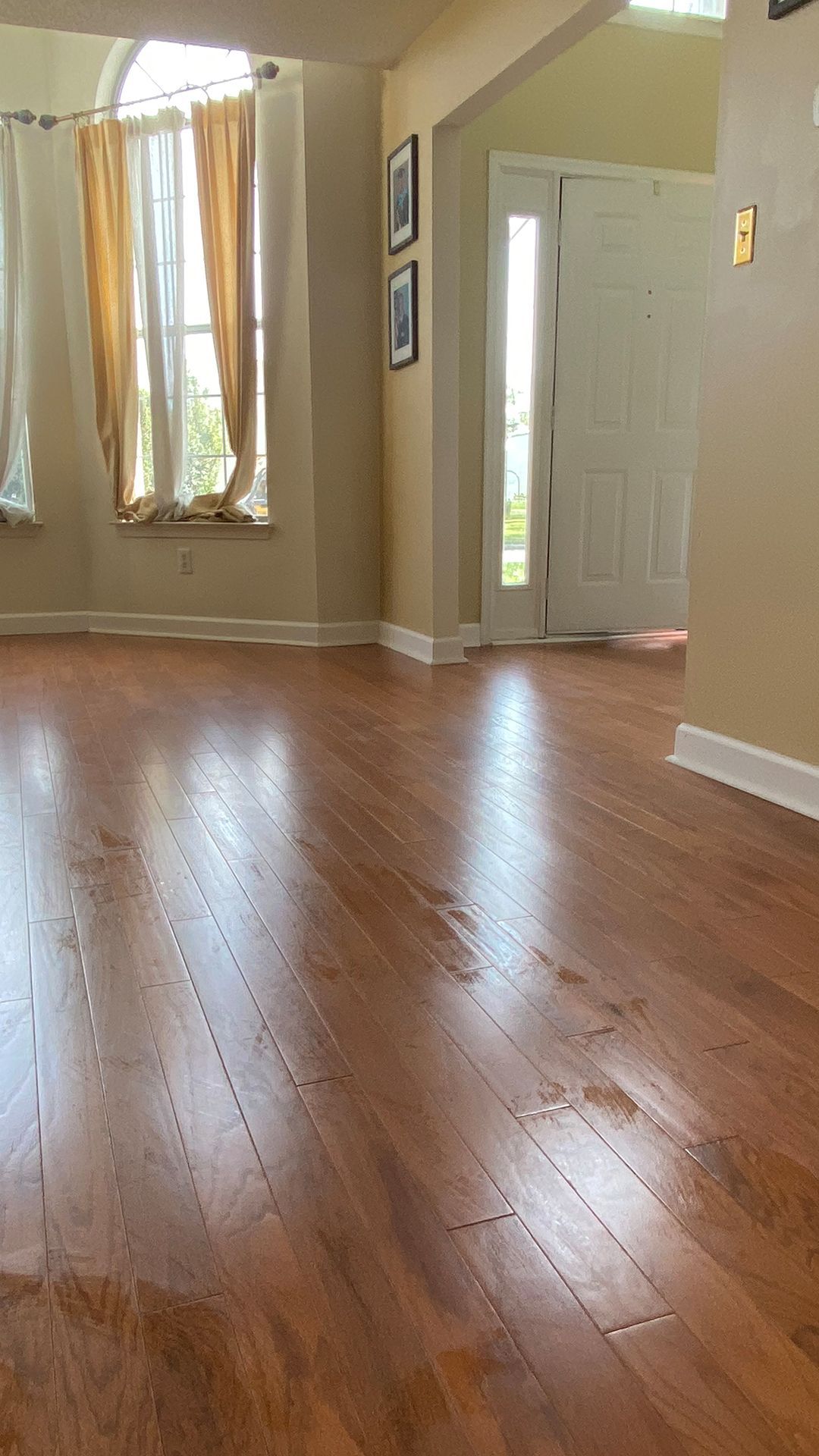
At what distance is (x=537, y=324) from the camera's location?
15.0 ft

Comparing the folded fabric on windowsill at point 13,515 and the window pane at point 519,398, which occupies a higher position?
the window pane at point 519,398

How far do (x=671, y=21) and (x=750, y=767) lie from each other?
12.3 ft

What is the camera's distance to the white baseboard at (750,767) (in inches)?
91.7

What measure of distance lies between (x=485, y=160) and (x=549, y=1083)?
13.9ft

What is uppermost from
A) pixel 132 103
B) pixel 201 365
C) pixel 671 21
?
pixel 671 21

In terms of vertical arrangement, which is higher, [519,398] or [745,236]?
[745,236]

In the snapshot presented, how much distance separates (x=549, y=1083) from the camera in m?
1.28

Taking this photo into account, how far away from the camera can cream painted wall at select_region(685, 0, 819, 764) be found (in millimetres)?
2201

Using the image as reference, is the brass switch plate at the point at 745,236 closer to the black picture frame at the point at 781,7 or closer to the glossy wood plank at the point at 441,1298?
the black picture frame at the point at 781,7

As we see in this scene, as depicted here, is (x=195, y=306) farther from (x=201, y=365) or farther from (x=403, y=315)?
(x=403, y=315)

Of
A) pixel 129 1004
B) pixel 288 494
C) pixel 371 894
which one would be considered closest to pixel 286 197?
pixel 288 494

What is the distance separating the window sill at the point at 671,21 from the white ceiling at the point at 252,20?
1.14 m

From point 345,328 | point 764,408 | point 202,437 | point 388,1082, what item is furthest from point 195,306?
point 388,1082

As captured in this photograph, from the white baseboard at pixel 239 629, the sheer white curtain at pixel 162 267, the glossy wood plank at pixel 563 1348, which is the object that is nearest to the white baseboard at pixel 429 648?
the white baseboard at pixel 239 629
